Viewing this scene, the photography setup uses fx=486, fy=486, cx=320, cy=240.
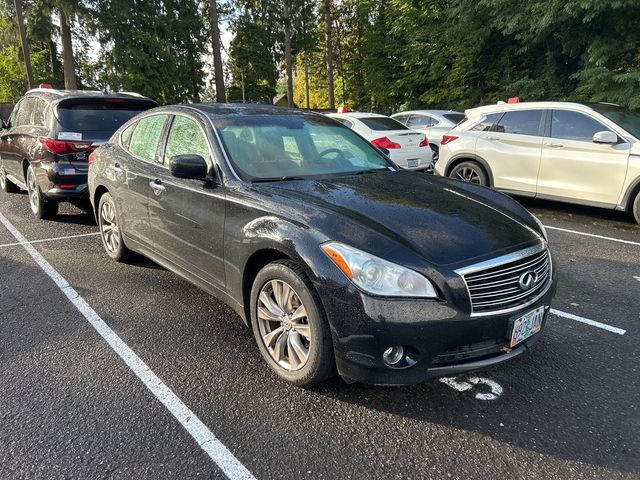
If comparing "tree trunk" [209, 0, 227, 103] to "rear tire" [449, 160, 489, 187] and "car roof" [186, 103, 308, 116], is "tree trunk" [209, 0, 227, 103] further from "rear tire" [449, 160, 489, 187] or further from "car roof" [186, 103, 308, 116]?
"car roof" [186, 103, 308, 116]

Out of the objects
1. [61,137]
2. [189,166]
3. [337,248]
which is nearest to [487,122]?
[189,166]

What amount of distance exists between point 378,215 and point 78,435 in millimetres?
1967

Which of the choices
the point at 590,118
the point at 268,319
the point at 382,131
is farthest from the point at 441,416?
the point at 382,131

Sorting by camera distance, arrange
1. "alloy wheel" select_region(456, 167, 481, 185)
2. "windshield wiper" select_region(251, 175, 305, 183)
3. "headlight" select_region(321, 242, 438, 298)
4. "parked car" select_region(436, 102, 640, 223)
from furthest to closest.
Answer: "alloy wheel" select_region(456, 167, 481, 185)
"parked car" select_region(436, 102, 640, 223)
"windshield wiper" select_region(251, 175, 305, 183)
"headlight" select_region(321, 242, 438, 298)

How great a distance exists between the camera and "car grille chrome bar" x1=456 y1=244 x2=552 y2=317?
248 centimetres

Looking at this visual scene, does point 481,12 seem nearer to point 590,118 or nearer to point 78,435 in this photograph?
point 590,118

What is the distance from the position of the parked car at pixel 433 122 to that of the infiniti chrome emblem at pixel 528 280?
969 centimetres

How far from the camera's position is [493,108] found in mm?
8039

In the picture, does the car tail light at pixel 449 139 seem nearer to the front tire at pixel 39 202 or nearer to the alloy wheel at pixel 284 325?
the front tire at pixel 39 202

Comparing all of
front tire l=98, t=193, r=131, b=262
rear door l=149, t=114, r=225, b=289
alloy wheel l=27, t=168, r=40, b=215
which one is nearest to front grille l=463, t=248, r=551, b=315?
rear door l=149, t=114, r=225, b=289

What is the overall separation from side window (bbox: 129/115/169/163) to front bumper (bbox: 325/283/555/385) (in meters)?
2.55

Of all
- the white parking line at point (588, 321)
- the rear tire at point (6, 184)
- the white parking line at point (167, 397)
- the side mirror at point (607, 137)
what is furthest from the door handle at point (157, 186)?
the rear tire at point (6, 184)

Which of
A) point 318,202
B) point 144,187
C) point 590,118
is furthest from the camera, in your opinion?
point 590,118

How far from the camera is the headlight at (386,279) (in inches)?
94.6
